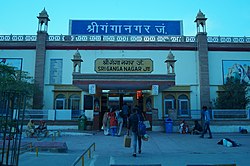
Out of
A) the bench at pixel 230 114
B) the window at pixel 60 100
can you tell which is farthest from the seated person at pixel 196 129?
the window at pixel 60 100

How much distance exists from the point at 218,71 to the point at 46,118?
15.3 m

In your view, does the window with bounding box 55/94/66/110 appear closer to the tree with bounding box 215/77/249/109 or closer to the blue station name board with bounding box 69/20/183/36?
the blue station name board with bounding box 69/20/183/36

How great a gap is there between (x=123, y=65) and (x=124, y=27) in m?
6.81

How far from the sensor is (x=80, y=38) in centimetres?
2359

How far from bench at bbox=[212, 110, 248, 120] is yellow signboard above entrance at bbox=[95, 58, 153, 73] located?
619 centimetres

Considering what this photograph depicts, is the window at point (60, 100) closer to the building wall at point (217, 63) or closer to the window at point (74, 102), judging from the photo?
the window at point (74, 102)

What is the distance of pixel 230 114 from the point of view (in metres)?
19.5

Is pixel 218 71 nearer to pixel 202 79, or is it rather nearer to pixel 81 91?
pixel 202 79

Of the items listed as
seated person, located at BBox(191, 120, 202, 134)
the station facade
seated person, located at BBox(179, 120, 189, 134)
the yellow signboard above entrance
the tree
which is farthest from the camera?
the station facade

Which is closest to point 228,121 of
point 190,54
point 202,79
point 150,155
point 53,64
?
point 202,79

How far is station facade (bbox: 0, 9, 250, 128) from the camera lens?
2288 centimetres

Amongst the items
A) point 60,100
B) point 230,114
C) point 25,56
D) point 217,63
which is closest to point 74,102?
point 60,100

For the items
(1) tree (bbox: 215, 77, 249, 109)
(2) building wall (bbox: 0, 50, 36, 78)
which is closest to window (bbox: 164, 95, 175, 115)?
(1) tree (bbox: 215, 77, 249, 109)

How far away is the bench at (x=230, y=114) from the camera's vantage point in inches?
763
